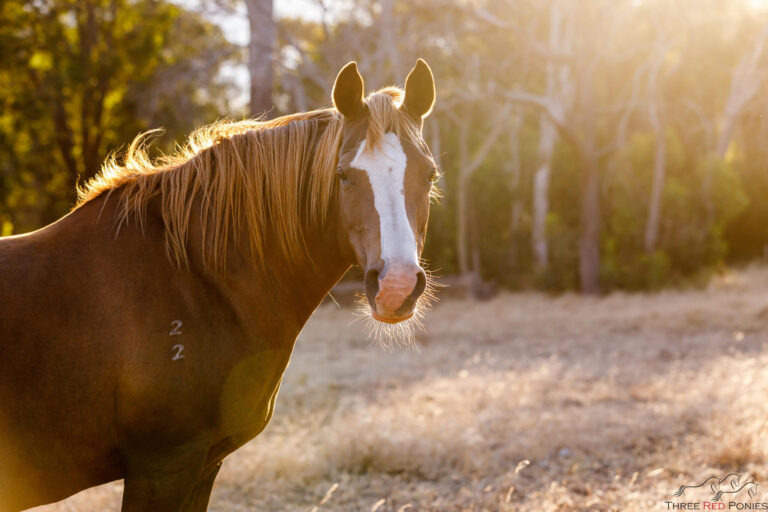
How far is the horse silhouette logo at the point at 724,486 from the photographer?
3.53 metres

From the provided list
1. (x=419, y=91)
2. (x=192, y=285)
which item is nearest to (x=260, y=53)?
(x=419, y=91)

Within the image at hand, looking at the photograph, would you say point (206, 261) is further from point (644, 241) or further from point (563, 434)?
point (644, 241)

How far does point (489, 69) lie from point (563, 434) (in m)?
17.2

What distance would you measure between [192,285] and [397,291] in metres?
0.82

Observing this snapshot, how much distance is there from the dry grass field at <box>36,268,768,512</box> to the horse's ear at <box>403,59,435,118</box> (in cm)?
210

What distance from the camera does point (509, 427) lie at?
5.24m

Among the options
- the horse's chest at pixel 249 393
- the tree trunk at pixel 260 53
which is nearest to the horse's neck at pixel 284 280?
the horse's chest at pixel 249 393

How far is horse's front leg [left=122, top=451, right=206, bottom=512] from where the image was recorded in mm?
2100

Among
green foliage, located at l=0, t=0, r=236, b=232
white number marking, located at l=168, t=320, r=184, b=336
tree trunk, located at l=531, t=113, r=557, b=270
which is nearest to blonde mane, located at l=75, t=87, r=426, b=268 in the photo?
white number marking, located at l=168, t=320, r=184, b=336

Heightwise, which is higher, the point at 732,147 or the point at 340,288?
the point at 732,147

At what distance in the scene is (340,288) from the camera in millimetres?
15008

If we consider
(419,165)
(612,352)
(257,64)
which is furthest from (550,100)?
(419,165)

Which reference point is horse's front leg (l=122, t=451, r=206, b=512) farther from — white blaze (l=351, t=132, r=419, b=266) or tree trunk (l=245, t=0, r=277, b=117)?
tree trunk (l=245, t=0, r=277, b=117)

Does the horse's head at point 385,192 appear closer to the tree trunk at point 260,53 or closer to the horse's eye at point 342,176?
the horse's eye at point 342,176
